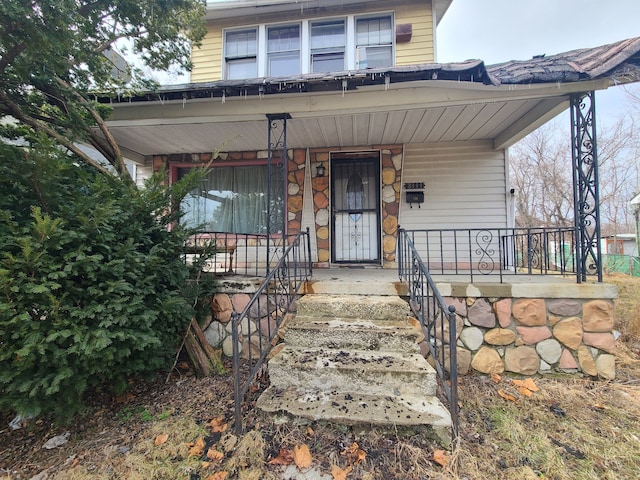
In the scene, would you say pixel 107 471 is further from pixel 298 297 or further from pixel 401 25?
pixel 401 25

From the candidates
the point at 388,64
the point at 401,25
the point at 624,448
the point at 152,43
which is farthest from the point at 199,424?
the point at 401,25

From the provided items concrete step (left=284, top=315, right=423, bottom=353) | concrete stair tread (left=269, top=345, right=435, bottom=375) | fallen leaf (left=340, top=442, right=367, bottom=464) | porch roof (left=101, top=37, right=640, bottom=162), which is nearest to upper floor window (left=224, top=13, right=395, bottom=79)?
porch roof (left=101, top=37, right=640, bottom=162)

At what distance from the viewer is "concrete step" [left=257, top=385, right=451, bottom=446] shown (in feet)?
6.62

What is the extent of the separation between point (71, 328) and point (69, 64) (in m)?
2.42

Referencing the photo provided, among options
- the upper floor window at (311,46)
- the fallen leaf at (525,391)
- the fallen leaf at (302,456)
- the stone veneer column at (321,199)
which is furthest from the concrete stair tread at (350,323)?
the upper floor window at (311,46)

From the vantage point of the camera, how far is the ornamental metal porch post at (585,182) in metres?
3.20

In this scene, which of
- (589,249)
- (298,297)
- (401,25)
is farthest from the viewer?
(401,25)

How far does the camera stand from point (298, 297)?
354cm

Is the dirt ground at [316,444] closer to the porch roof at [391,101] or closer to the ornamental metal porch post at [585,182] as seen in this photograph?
the ornamental metal porch post at [585,182]

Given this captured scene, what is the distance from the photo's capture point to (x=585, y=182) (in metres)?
3.27

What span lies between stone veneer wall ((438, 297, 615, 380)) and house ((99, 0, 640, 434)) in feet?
0.04

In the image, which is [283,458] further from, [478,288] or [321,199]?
[321,199]

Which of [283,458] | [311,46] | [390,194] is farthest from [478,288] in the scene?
[311,46]

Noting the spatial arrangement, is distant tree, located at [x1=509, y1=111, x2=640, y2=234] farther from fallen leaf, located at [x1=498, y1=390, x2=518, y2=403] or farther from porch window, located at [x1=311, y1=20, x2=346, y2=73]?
fallen leaf, located at [x1=498, y1=390, x2=518, y2=403]
